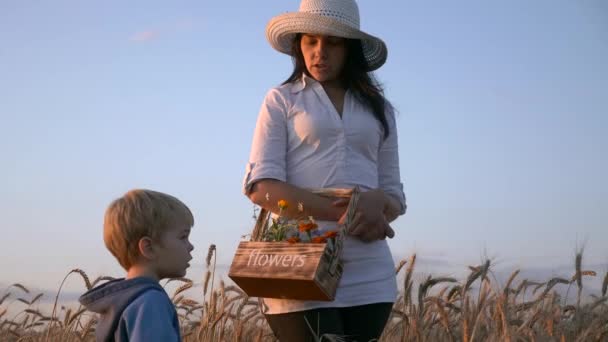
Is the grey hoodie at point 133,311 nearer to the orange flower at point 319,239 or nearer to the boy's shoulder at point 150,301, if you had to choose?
the boy's shoulder at point 150,301

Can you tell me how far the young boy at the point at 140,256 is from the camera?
232cm

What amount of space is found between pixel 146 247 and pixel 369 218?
31.8 inches

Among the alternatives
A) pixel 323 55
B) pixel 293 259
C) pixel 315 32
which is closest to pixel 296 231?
pixel 293 259

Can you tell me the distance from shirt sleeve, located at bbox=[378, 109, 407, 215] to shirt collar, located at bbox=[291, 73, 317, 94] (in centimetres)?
38

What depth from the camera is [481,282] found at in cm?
361

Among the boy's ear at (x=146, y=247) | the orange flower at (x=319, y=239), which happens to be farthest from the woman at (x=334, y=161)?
the boy's ear at (x=146, y=247)

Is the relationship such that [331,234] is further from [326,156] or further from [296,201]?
[326,156]

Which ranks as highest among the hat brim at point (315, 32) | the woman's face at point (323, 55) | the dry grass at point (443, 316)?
the hat brim at point (315, 32)

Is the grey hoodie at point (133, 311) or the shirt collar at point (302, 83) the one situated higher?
the shirt collar at point (302, 83)

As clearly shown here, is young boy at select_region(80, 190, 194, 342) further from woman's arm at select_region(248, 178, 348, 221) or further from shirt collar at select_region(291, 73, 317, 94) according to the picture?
shirt collar at select_region(291, 73, 317, 94)

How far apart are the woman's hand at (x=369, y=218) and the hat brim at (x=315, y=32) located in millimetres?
687

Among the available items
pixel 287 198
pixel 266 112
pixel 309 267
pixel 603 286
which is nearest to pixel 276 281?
pixel 309 267

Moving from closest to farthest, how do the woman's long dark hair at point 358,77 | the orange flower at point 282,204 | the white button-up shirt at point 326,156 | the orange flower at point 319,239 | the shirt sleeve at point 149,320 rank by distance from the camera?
the shirt sleeve at point 149,320 < the orange flower at point 319,239 < the orange flower at point 282,204 < the white button-up shirt at point 326,156 < the woman's long dark hair at point 358,77

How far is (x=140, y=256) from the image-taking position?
245cm
